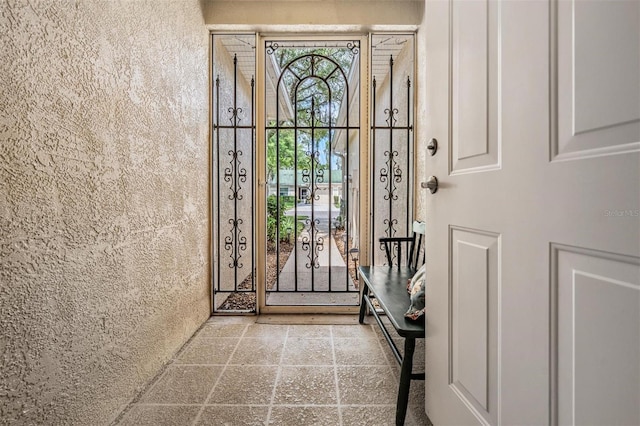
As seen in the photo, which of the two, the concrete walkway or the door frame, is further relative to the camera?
the concrete walkway

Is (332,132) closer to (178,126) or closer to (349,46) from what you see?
(349,46)

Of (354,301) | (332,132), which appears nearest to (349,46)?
(332,132)

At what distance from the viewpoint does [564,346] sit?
639 mm

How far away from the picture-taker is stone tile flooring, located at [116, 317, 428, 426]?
137 centimetres

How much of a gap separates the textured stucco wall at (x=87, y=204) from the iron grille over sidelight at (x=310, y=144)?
887 mm

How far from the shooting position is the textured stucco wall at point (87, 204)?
91 centimetres

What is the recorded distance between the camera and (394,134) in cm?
272

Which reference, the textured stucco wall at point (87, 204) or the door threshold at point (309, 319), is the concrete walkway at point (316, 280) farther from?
the textured stucco wall at point (87, 204)

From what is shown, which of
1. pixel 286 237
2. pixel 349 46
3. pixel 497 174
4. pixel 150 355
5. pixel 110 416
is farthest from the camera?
pixel 286 237

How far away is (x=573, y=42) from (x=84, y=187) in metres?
1.51

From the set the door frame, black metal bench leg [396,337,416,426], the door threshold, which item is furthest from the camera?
the door frame

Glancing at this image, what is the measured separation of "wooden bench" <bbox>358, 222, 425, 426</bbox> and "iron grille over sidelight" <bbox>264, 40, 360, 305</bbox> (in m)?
0.47

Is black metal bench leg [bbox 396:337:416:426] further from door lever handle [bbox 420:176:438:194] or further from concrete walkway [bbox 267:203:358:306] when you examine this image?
concrete walkway [bbox 267:203:358:306]

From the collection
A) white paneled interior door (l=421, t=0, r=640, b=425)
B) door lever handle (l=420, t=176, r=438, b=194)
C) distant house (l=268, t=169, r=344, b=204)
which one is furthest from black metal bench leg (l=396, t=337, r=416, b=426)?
distant house (l=268, t=169, r=344, b=204)
